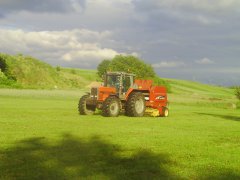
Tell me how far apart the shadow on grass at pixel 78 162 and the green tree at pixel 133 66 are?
47.4m

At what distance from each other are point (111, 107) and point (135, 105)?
1774 millimetres

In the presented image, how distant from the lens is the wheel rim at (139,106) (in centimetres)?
2222

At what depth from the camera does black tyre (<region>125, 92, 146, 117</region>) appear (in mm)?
21781

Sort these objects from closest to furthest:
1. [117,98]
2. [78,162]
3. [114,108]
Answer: [78,162], [114,108], [117,98]

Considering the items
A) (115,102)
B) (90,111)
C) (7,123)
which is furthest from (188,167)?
(90,111)

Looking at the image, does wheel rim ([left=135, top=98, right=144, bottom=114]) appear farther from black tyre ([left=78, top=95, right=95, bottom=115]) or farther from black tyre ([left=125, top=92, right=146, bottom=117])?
black tyre ([left=78, top=95, right=95, bottom=115])

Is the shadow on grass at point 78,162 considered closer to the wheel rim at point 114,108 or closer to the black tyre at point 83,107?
the wheel rim at point 114,108

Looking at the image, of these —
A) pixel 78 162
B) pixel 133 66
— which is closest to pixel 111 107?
pixel 78 162

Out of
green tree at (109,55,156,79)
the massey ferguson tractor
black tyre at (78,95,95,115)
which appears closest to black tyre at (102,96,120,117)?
the massey ferguson tractor

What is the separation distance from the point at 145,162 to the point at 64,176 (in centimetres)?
225

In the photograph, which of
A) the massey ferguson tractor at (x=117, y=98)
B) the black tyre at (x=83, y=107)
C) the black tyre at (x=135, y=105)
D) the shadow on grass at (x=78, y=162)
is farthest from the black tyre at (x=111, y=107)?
the shadow on grass at (x=78, y=162)

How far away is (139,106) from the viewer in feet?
73.5

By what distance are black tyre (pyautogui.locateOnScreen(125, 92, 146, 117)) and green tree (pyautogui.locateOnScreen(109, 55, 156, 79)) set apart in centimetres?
3528

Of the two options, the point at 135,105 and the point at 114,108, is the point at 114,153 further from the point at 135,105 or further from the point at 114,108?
the point at 135,105
